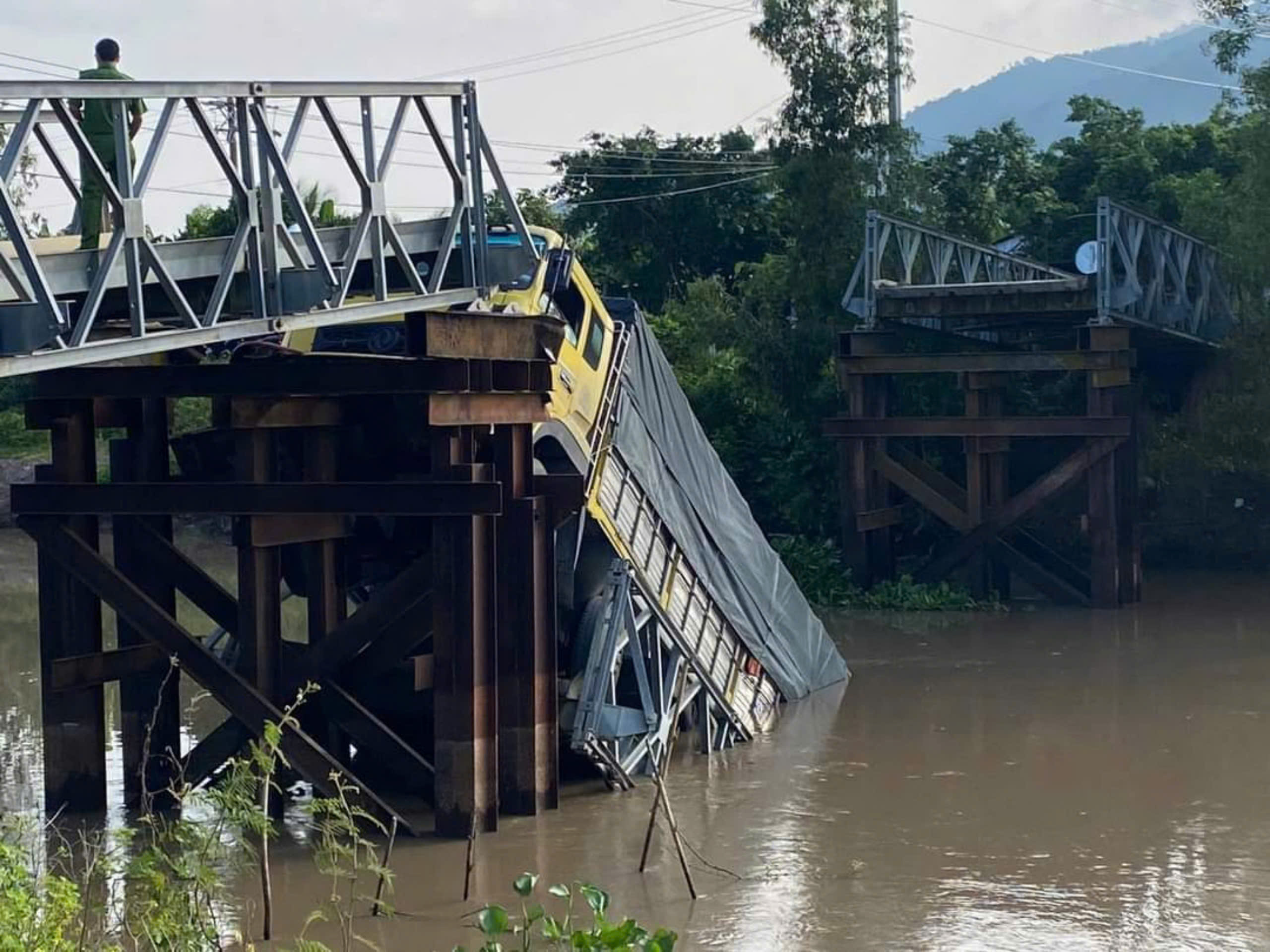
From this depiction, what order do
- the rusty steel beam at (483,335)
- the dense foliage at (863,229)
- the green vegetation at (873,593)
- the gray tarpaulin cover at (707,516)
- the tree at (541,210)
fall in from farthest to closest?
the tree at (541,210) → the dense foliage at (863,229) → the green vegetation at (873,593) → the gray tarpaulin cover at (707,516) → the rusty steel beam at (483,335)

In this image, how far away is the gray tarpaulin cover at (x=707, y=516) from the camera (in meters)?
15.2

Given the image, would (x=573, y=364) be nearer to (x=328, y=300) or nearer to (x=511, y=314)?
(x=511, y=314)

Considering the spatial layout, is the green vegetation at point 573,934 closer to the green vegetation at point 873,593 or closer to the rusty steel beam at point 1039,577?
the green vegetation at point 873,593

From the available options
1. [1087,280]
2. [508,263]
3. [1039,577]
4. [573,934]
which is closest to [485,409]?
[508,263]

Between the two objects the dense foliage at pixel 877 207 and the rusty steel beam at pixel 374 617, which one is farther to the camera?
the dense foliage at pixel 877 207

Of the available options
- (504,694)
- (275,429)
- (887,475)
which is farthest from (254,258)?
(887,475)

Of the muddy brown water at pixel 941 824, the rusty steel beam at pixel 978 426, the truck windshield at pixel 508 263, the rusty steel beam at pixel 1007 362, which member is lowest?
the muddy brown water at pixel 941 824

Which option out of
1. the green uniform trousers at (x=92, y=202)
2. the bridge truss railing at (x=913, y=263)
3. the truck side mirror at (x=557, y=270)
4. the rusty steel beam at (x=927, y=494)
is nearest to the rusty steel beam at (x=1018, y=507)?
the rusty steel beam at (x=927, y=494)

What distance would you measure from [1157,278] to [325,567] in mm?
14357

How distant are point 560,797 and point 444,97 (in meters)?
4.84

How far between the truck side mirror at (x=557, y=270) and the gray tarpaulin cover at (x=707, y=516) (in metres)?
1.18

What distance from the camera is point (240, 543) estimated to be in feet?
39.0

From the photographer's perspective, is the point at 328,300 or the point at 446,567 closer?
the point at 328,300

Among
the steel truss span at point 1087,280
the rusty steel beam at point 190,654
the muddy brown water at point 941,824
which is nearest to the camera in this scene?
the muddy brown water at point 941,824
